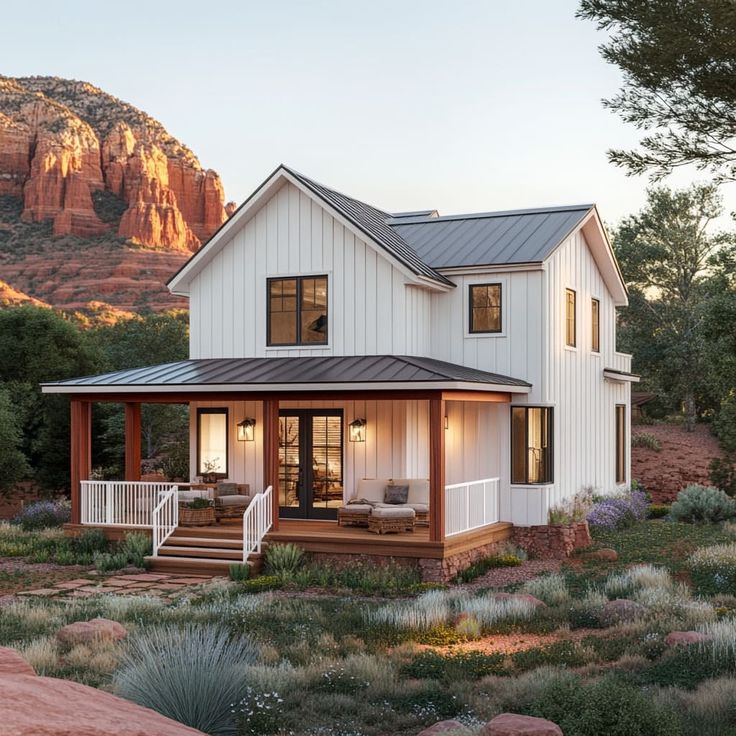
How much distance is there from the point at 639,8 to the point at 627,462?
55.0 ft

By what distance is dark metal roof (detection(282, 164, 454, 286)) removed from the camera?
1858cm

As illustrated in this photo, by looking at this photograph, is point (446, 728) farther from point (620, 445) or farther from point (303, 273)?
point (620, 445)

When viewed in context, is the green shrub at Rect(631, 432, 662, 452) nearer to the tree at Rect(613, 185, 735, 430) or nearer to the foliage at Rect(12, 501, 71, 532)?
the tree at Rect(613, 185, 735, 430)

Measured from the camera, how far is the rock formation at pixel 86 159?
97.4m

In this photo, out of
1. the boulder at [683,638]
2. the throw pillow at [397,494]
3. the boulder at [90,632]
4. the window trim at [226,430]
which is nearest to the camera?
the boulder at [683,638]

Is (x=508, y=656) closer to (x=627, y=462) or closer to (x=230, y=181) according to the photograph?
(x=627, y=462)

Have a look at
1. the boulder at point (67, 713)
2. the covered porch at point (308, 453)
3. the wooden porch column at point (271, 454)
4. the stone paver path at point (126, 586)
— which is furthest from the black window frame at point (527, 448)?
the boulder at point (67, 713)

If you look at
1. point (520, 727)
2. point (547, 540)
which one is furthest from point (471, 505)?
point (520, 727)

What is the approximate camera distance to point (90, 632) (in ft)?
35.2

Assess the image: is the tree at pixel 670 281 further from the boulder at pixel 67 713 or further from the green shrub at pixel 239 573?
the boulder at pixel 67 713

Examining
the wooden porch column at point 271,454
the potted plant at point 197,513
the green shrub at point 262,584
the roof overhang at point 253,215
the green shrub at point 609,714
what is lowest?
the green shrub at point 262,584

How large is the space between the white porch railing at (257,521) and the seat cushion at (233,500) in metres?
1.72

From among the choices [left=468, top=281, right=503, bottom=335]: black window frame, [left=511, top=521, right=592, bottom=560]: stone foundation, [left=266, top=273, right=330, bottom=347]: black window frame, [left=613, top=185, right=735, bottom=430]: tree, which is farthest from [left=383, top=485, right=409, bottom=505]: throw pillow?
[left=613, top=185, right=735, bottom=430]: tree

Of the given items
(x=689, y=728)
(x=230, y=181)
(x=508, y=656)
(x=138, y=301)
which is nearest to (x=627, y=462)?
(x=508, y=656)
